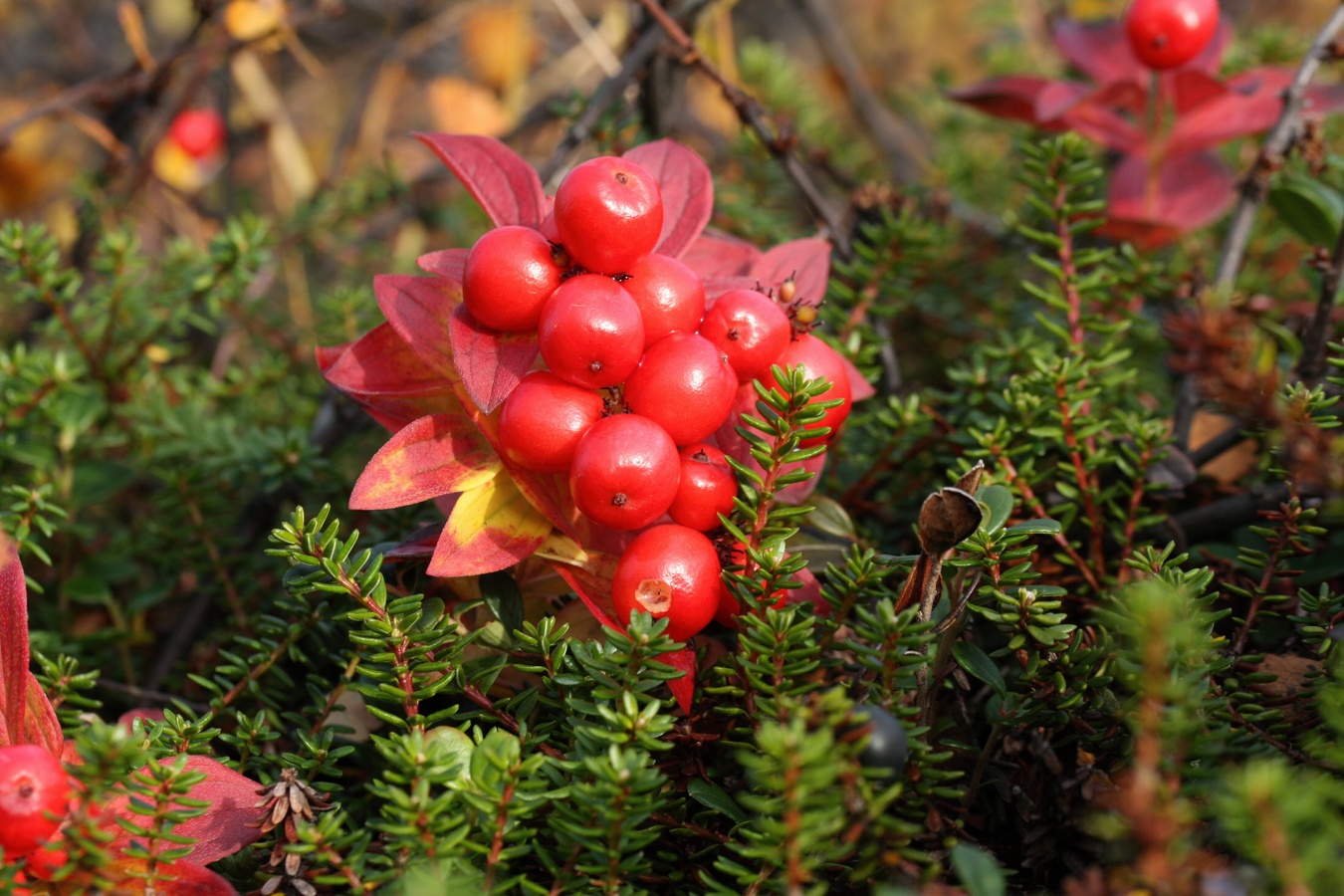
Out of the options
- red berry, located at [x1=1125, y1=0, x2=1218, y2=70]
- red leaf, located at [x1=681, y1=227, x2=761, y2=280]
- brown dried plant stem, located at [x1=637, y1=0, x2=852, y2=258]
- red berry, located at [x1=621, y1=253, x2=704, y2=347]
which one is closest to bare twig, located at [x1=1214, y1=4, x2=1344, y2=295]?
red berry, located at [x1=1125, y1=0, x2=1218, y2=70]

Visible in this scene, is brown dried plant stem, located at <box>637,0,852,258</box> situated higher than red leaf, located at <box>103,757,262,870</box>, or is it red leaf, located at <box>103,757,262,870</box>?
brown dried plant stem, located at <box>637,0,852,258</box>

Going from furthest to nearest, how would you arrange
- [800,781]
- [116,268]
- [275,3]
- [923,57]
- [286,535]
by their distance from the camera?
[923,57]
[275,3]
[116,268]
[286,535]
[800,781]

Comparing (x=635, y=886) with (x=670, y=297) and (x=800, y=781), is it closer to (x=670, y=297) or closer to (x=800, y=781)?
(x=800, y=781)

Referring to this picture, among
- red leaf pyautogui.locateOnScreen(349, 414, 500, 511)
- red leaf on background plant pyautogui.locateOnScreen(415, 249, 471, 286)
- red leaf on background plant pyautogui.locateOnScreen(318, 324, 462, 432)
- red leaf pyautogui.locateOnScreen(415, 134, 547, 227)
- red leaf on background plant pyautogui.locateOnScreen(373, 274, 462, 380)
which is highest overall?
red leaf pyautogui.locateOnScreen(415, 134, 547, 227)

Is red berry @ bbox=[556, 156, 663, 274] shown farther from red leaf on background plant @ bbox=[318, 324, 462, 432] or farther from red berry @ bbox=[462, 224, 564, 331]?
red leaf on background plant @ bbox=[318, 324, 462, 432]

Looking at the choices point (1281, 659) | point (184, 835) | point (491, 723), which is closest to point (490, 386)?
point (491, 723)

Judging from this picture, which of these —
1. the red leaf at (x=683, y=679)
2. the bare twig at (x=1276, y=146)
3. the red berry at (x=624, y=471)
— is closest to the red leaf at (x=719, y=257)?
the red berry at (x=624, y=471)

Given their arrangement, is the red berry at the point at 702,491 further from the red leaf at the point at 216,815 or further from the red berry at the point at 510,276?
the red leaf at the point at 216,815

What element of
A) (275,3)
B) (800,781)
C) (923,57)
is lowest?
(923,57)
